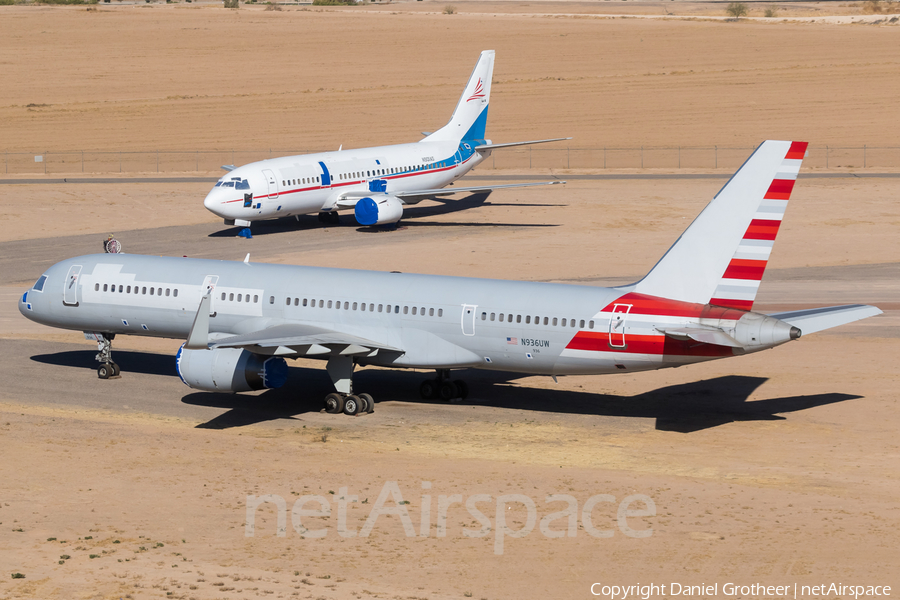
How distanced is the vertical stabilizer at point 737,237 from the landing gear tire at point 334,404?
11.5 meters

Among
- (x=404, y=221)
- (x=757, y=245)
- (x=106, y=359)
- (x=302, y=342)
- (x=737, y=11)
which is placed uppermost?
(x=737, y=11)

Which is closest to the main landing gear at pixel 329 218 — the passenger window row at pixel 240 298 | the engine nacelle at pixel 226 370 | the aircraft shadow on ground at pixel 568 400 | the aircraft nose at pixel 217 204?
the aircraft nose at pixel 217 204

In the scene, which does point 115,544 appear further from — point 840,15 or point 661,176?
point 840,15

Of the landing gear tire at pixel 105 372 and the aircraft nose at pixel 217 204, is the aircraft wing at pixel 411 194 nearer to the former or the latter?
the aircraft nose at pixel 217 204

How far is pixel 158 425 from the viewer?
36656 millimetres

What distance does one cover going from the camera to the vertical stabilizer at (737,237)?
1310 inches

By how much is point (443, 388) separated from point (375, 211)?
35.6 meters

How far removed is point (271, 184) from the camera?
71.2 meters

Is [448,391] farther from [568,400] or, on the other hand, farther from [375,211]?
[375,211]

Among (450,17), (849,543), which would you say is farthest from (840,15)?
(849,543)

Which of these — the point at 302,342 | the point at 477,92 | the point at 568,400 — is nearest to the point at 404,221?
the point at 477,92

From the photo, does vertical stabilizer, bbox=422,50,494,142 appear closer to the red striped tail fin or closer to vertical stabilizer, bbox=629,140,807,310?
vertical stabilizer, bbox=629,140,807,310

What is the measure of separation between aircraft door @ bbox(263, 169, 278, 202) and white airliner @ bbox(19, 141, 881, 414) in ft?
93.6

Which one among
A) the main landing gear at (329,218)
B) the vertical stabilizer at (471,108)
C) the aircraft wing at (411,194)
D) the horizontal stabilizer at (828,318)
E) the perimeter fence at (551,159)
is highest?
the vertical stabilizer at (471,108)
